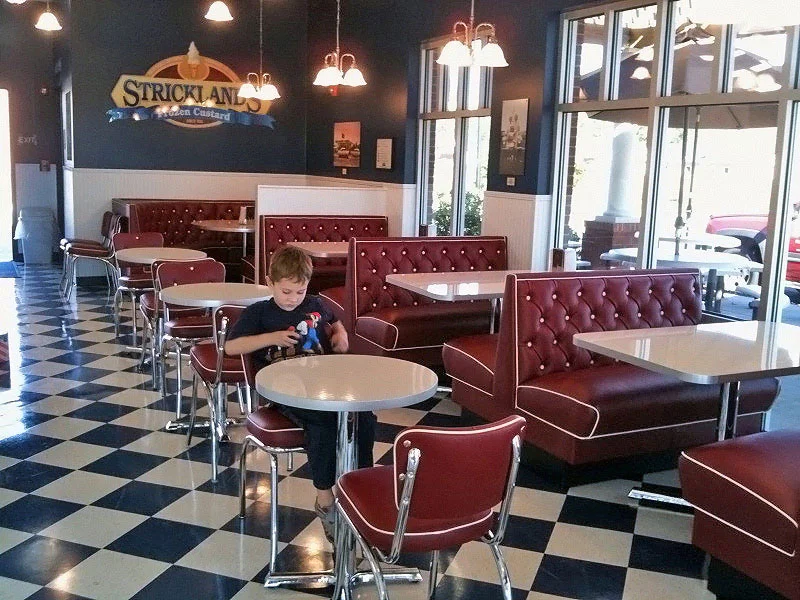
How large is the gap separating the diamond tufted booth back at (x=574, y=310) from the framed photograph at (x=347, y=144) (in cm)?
532

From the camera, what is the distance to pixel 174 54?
9.91m

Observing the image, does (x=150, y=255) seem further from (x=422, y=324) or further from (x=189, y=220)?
(x=189, y=220)

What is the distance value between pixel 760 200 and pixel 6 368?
17.2 feet

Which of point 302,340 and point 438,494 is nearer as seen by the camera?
point 438,494

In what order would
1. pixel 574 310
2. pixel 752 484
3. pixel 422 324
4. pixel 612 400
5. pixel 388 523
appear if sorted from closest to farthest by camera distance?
1. pixel 388 523
2. pixel 752 484
3. pixel 612 400
4. pixel 574 310
5. pixel 422 324

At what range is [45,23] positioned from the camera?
28.5ft

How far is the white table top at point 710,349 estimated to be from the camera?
308cm

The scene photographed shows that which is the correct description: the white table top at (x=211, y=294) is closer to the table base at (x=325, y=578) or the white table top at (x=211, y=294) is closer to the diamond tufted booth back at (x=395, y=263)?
the diamond tufted booth back at (x=395, y=263)

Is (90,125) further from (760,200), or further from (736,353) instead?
(736,353)

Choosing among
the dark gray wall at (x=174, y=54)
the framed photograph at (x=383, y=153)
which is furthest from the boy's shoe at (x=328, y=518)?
the dark gray wall at (x=174, y=54)

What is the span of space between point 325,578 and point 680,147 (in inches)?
158

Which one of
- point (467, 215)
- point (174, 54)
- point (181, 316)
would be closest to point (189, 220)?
point (174, 54)

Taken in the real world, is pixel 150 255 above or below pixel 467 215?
below

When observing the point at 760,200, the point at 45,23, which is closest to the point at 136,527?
the point at 760,200
